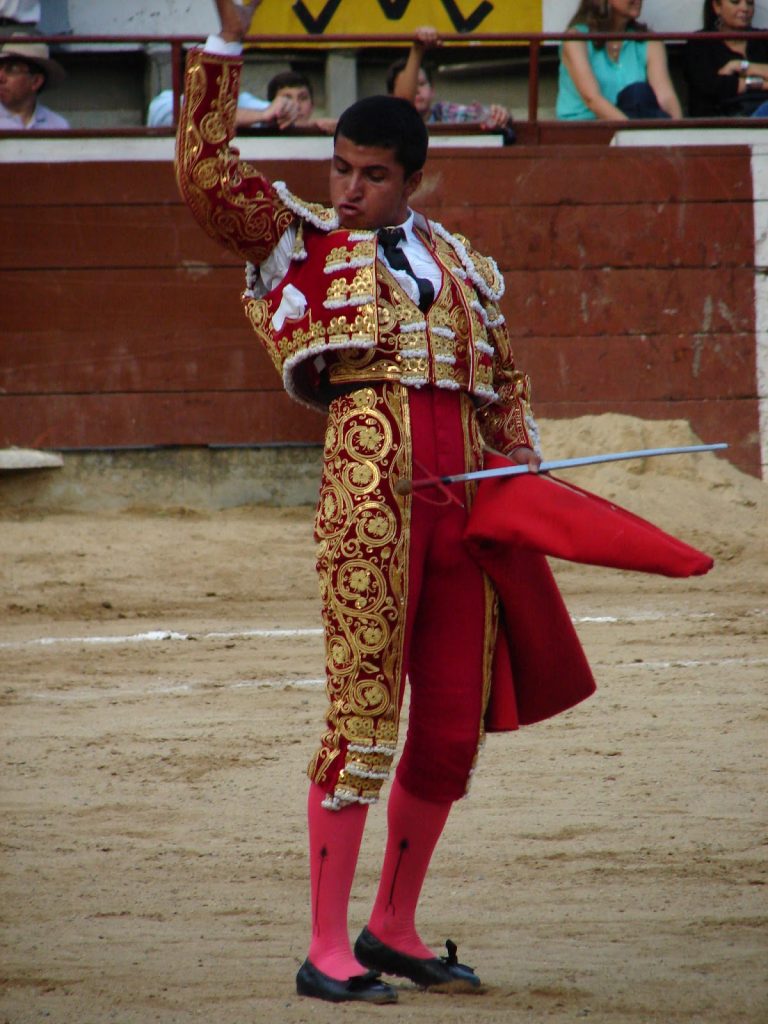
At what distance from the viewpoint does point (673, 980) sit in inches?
105

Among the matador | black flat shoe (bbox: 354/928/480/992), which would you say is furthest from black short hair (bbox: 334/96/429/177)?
black flat shoe (bbox: 354/928/480/992)

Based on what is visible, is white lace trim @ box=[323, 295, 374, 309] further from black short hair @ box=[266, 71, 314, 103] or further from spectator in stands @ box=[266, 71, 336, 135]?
black short hair @ box=[266, 71, 314, 103]

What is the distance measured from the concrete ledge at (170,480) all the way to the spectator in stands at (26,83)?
1.74 metres

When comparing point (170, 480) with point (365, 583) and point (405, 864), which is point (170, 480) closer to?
point (405, 864)

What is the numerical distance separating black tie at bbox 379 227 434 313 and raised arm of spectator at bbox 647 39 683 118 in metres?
6.14

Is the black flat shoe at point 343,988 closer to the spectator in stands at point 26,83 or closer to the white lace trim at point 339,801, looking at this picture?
the white lace trim at point 339,801

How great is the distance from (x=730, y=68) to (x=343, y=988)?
7.02 m

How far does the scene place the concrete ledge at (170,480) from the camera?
7.81 meters

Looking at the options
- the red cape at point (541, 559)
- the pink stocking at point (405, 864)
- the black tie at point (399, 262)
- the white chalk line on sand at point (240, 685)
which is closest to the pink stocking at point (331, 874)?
the pink stocking at point (405, 864)

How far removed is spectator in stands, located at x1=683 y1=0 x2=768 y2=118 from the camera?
8.45 metres

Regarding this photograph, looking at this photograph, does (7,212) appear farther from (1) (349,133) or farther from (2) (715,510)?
(1) (349,133)

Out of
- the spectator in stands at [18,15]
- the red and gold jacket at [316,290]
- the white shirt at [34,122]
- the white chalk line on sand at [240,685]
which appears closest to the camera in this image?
the red and gold jacket at [316,290]

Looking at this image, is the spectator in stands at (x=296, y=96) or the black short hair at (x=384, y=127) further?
the spectator in stands at (x=296, y=96)

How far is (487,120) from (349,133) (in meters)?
5.69
